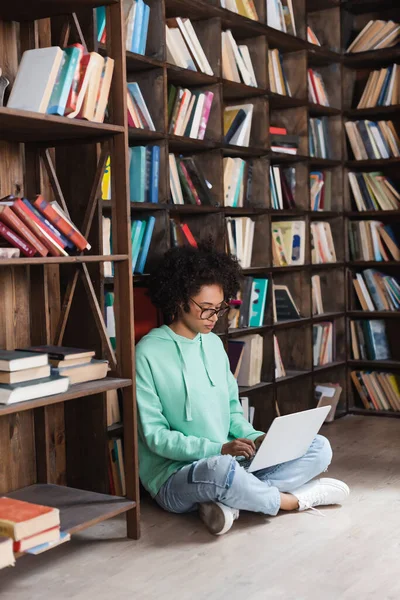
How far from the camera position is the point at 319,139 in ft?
15.3

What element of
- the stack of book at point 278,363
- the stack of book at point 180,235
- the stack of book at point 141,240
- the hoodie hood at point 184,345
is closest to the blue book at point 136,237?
the stack of book at point 141,240

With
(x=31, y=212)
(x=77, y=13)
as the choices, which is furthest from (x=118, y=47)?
(x=31, y=212)

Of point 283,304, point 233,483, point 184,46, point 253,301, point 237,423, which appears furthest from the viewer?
point 283,304

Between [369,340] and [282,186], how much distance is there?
114 centimetres

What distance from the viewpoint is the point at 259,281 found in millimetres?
4023

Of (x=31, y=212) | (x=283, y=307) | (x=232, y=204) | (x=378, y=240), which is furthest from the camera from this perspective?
(x=378, y=240)

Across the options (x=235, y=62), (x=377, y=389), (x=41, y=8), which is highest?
(x=235, y=62)

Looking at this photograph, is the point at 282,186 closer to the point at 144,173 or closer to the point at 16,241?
the point at 144,173

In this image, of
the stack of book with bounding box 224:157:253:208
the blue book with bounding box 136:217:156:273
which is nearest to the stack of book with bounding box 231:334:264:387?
the stack of book with bounding box 224:157:253:208

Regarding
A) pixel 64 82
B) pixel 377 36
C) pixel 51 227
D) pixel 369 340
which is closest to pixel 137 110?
pixel 64 82

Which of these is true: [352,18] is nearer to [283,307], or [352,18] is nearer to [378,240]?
[378,240]

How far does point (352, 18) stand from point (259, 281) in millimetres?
1905

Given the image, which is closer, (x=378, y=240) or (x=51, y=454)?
(x=51, y=454)

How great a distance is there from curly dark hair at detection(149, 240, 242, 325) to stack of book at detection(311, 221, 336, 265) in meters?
1.41
